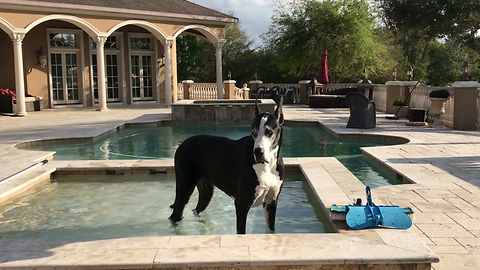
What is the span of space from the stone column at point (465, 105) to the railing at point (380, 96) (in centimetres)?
545

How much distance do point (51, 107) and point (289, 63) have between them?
12.3m

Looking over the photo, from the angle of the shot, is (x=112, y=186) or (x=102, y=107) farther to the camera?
(x=102, y=107)

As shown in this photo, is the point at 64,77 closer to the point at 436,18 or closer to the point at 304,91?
the point at 304,91

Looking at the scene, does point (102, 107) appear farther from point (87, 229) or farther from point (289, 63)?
point (87, 229)

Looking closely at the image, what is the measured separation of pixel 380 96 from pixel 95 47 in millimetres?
11511

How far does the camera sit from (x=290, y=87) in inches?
934

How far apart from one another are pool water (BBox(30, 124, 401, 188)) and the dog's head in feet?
11.1

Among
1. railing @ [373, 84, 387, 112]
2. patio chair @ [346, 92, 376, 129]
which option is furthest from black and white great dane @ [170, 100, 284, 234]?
railing @ [373, 84, 387, 112]

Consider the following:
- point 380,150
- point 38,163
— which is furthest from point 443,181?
point 38,163

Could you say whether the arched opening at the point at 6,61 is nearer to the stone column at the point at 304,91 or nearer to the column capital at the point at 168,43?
the column capital at the point at 168,43

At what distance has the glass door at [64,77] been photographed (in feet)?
64.3

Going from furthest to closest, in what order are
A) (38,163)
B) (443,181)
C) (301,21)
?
(301,21) → (38,163) → (443,181)

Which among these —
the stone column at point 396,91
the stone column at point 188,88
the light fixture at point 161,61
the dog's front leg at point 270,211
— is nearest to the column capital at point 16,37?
the light fixture at point 161,61

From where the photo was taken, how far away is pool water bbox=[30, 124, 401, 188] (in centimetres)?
785
